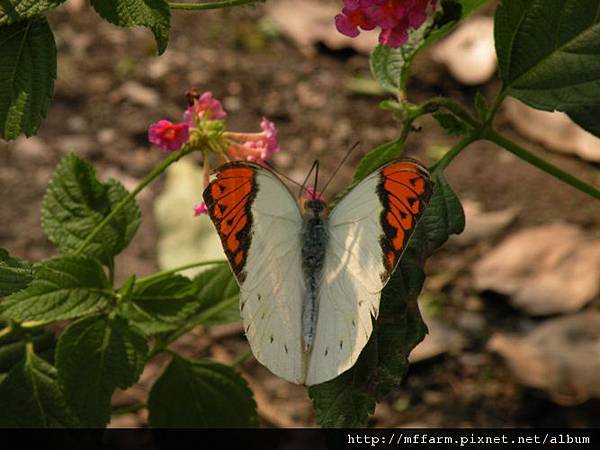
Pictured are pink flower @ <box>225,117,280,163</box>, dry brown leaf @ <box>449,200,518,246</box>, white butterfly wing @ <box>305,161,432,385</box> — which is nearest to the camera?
white butterfly wing @ <box>305,161,432,385</box>

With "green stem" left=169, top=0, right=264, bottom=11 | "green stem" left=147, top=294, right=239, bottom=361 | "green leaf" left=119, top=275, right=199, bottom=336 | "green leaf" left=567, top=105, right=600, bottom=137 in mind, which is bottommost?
"green stem" left=147, top=294, right=239, bottom=361

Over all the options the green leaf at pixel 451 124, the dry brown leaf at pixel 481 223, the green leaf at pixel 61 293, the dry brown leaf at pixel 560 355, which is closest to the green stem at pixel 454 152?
the green leaf at pixel 451 124

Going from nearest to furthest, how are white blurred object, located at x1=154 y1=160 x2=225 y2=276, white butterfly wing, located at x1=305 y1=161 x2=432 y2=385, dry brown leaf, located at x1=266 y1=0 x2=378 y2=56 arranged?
white butterfly wing, located at x1=305 y1=161 x2=432 y2=385 → white blurred object, located at x1=154 y1=160 x2=225 y2=276 → dry brown leaf, located at x1=266 y1=0 x2=378 y2=56

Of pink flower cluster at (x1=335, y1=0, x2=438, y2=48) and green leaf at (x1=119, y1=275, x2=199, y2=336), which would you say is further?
green leaf at (x1=119, y1=275, x2=199, y2=336)

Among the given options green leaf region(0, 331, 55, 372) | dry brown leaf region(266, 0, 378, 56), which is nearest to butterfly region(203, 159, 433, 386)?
green leaf region(0, 331, 55, 372)

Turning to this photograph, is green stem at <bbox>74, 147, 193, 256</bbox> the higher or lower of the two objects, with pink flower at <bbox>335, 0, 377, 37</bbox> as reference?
lower

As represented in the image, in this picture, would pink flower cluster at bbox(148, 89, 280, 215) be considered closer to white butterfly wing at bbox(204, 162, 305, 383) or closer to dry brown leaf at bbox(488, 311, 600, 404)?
white butterfly wing at bbox(204, 162, 305, 383)

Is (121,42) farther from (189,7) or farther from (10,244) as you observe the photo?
(189,7)

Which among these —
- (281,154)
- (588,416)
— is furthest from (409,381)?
(281,154)
